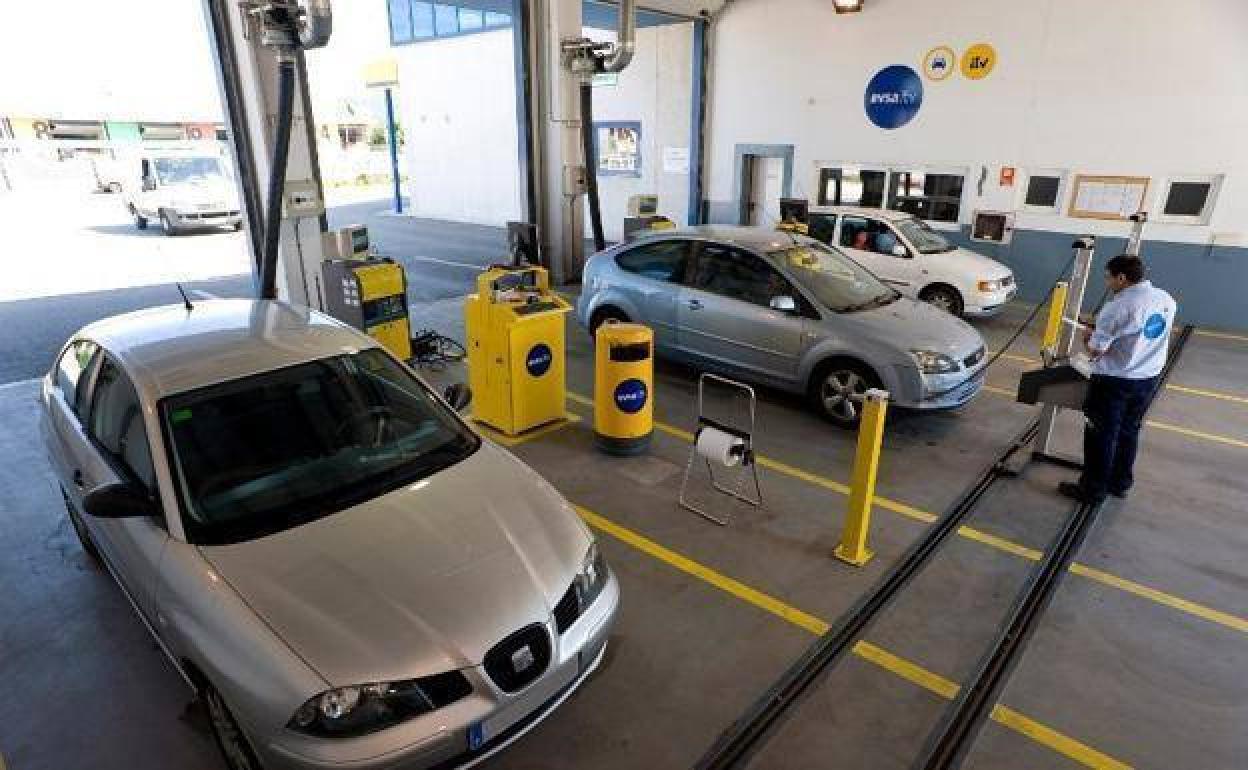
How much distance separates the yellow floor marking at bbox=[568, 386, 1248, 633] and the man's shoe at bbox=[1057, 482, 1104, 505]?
0.89 metres

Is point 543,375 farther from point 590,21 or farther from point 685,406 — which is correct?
point 590,21

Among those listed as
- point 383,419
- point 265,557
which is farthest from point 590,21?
point 265,557

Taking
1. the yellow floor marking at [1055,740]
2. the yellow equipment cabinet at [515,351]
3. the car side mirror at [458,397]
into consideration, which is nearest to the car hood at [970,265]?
the yellow equipment cabinet at [515,351]

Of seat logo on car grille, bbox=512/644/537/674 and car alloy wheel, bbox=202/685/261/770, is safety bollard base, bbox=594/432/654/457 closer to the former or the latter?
seat logo on car grille, bbox=512/644/537/674

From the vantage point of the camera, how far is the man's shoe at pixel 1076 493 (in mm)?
4945

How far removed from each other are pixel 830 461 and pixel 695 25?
35.2 feet

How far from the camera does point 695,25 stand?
1323cm

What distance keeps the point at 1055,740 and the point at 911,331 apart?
11.5 feet

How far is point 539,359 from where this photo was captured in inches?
227

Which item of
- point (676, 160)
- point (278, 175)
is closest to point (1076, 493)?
point (278, 175)

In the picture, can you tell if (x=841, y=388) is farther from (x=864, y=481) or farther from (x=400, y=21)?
(x=400, y=21)

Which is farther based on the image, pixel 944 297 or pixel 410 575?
pixel 944 297

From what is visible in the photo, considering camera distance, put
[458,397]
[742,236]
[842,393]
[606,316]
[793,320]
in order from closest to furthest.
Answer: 1. [458,397]
2. [842,393]
3. [793,320]
4. [742,236]
5. [606,316]

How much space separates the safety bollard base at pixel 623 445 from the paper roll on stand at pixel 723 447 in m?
1.07
